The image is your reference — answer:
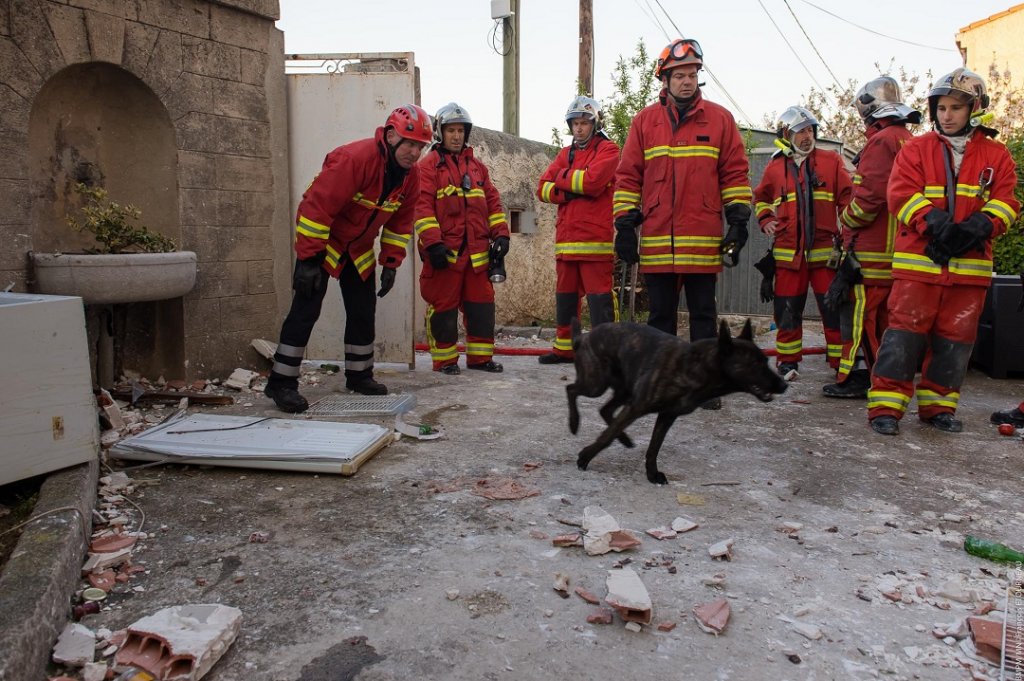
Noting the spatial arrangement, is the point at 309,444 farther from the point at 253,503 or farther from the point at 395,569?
the point at 395,569

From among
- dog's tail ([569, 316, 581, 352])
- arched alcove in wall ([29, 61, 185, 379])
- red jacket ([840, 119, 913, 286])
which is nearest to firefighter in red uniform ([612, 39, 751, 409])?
red jacket ([840, 119, 913, 286])

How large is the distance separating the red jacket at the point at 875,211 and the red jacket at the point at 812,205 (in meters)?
0.57

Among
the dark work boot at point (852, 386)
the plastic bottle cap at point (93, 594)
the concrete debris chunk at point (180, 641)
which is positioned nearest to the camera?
the concrete debris chunk at point (180, 641)

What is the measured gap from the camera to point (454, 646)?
2.50m

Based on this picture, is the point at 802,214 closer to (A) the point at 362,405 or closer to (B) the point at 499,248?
(B) the point at 499,248

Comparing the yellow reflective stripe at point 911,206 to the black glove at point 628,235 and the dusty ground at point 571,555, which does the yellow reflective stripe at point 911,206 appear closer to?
the dusty ground at point 571,555

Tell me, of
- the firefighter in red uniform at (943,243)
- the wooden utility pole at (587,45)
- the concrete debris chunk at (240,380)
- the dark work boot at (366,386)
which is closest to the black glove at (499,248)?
the dark work boot at (366,386)

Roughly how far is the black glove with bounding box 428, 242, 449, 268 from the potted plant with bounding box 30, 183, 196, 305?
6.35ft

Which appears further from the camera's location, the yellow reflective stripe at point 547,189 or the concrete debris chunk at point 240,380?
the yellow reflective stripe at point 547,189

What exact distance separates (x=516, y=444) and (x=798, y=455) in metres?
1.63

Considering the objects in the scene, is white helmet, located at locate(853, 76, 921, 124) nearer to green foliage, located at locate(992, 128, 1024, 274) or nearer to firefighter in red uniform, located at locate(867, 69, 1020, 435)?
firefighter in red uniform, located at locate(867, 69, 1020, 435)

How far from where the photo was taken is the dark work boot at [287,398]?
18.0 feet

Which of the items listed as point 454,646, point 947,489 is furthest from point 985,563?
point 454,646

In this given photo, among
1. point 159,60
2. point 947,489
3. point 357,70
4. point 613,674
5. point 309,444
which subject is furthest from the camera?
point 357,70
